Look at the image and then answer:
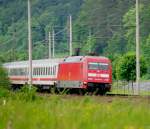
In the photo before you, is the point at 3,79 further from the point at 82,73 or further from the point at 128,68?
the point at 128,68

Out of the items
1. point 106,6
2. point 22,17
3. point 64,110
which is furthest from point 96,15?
point 64,110

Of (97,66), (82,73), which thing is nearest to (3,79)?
(82,73)

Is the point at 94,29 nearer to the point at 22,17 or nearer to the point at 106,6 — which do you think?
the point at 106,6

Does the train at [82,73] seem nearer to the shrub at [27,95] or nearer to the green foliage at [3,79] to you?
the green foliage at [3,79]

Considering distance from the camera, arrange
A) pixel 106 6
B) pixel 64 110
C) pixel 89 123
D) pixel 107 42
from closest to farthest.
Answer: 1. pixel 89 123
2. pixel 64 110
3. pixel 107 42
4. pixel 106 6

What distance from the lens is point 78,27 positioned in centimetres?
10844

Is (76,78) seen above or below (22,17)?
below

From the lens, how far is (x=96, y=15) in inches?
4195

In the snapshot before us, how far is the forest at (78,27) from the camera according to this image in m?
89.0

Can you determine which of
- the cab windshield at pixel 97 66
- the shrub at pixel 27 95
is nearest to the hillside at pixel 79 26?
the cab windshield at pixel 97 66

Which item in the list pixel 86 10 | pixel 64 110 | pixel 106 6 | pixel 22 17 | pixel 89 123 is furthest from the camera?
pixel 22 17

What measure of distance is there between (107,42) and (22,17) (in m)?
34.1

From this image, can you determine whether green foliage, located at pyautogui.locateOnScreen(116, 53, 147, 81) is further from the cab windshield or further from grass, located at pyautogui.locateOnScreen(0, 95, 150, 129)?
grass, located at pyautogui.locateOnScreen(0, 95, 150, 129)

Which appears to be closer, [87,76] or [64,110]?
[64,110]
